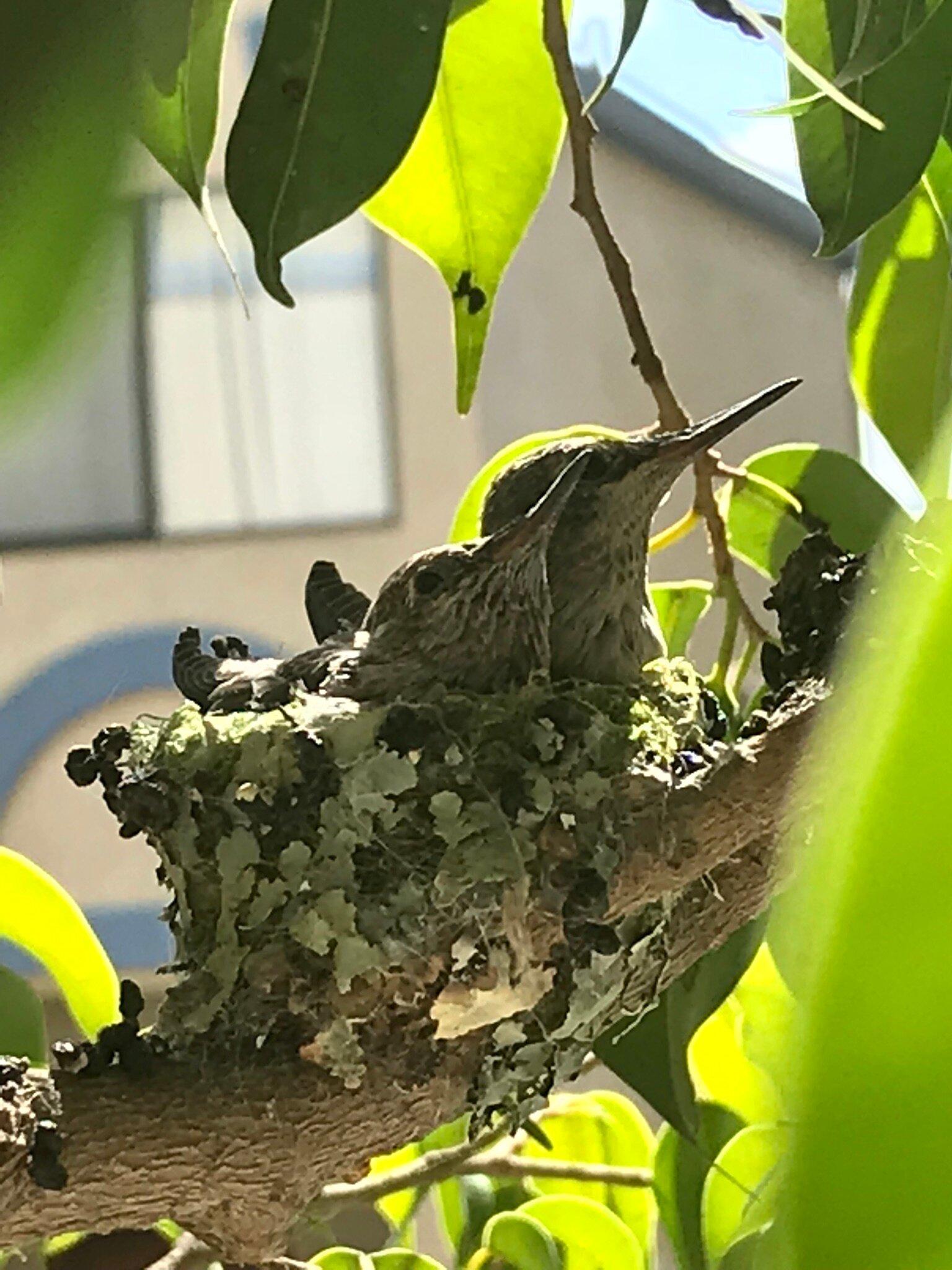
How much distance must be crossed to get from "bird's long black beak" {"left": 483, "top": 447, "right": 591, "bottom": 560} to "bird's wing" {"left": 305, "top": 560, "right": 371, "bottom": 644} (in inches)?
9.6

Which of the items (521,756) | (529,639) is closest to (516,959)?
(521,756)

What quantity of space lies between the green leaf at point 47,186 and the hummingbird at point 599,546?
0.83 m

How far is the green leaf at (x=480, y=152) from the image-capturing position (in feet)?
2.85

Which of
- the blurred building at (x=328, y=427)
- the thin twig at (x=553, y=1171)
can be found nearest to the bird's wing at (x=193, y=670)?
the thin twig at (x=553, y=1171)

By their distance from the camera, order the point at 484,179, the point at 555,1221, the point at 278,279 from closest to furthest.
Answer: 1. the point at 278,279
2. the point at 484,179
3. the point at 555,1221

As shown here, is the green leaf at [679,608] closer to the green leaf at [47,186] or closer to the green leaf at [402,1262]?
the green leaf at [402,1262]

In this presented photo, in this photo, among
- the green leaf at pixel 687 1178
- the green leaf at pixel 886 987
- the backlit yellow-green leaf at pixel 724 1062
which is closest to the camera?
the green leaf at pixel 886 987

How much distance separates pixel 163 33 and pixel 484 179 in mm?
493

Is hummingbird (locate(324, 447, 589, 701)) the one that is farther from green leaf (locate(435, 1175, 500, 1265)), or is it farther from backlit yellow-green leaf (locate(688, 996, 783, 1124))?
green leaf (locate(435, 1175, 500, 1265))

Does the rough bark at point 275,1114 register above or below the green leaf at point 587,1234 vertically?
above

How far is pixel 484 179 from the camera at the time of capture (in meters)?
0.87

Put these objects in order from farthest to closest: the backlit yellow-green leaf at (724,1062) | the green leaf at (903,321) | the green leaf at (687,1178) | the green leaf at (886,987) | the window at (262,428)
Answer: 1. the window at (262,428)
2. the backlit yellow-green leaf at (724,1062)
3. the green leaf at (687,1178)
4. the green leaf at (903,321)
5. the green leaf at (886,987)

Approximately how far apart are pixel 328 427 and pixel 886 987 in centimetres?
212

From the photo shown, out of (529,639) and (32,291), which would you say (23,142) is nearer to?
(32,291)
